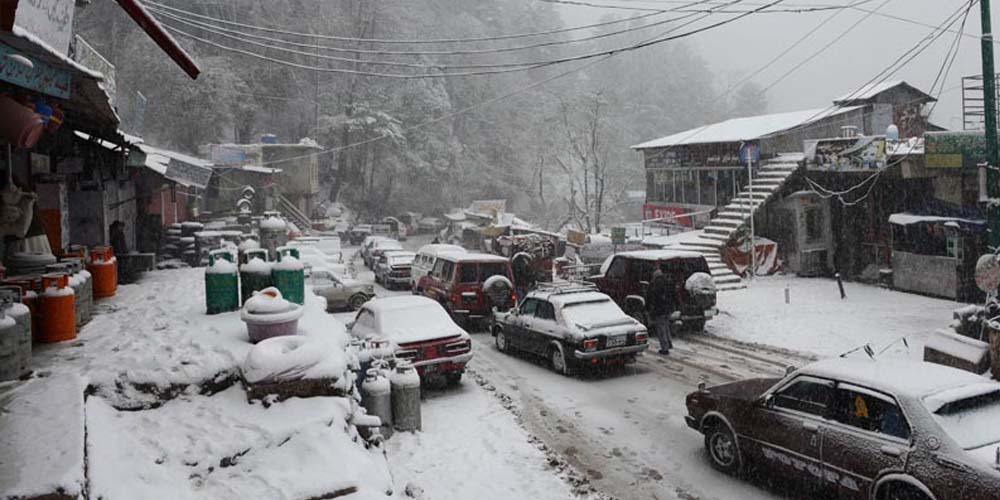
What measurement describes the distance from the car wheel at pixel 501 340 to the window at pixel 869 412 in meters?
8.84

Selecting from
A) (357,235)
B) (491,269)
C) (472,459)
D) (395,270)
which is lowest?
(472,459)

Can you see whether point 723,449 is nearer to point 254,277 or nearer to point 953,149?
point 254,277

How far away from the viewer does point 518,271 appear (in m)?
20.9

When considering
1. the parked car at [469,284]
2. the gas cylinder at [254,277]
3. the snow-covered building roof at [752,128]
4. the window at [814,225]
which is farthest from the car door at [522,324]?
the snow-covered building roof at [752,128]

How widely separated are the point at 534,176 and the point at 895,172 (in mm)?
44697

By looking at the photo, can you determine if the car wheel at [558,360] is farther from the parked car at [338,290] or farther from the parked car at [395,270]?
the parked car at [395,270]

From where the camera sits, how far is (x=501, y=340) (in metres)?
15.6

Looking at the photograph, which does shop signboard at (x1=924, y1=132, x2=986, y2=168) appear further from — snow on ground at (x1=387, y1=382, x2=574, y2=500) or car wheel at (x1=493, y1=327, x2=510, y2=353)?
snow on ground at (x1=387, y1=382, x2=574, y2=500)

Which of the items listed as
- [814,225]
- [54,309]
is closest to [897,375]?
[54,309]

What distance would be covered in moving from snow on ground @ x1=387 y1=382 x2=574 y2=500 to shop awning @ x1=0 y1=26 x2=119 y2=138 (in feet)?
17.3

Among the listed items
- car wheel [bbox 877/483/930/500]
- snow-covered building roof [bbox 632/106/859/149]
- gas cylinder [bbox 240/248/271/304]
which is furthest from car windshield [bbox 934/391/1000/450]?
snow-covered building roof [bbox 632/106/859/149]

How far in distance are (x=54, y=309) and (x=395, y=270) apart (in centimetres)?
1882

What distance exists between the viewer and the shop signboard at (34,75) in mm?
5066

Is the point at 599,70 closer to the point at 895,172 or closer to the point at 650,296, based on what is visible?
the point at 895,172
